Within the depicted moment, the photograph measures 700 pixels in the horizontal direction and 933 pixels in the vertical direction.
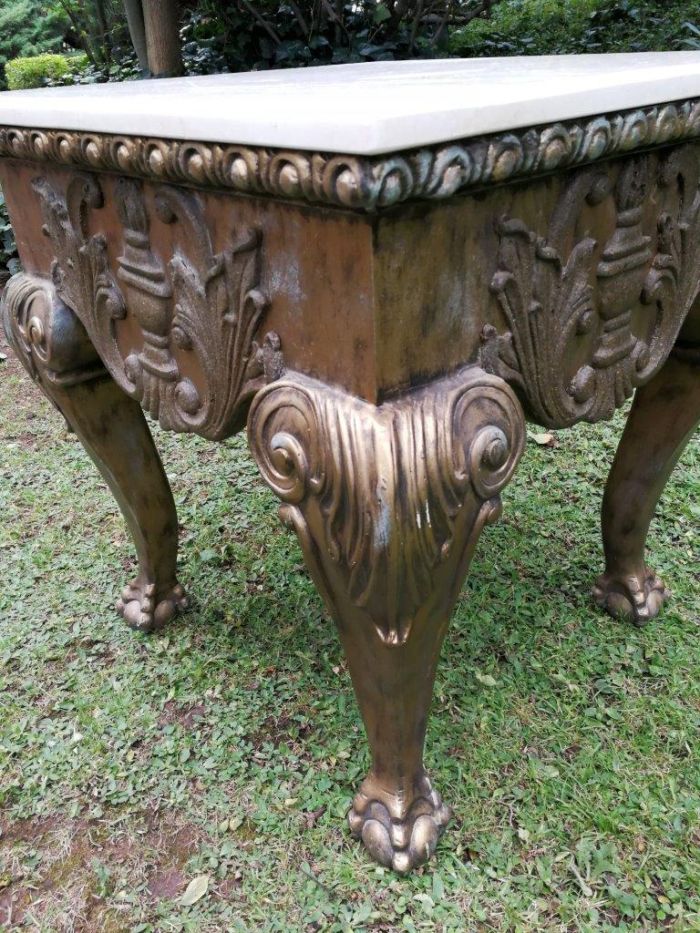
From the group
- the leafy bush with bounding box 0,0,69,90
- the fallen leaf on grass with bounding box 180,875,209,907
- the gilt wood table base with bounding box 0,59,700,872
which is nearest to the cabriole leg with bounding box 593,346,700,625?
the gilt wood table base with bounding box 0,59,700,872

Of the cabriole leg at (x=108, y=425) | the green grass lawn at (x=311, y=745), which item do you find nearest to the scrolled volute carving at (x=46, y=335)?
the cabriole leg at (x=108, y=425)

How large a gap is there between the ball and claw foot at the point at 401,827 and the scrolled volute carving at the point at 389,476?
36 cm

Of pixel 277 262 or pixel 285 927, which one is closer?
pixel 277 262

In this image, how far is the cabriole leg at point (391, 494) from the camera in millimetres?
678

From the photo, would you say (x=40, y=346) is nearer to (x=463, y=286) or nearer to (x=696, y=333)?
(x=463, y=286)

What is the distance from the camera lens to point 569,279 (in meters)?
0.79

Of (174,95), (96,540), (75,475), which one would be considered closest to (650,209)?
(174,95)

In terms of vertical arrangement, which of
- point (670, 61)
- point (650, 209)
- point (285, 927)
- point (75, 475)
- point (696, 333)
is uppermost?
point (670, 61)

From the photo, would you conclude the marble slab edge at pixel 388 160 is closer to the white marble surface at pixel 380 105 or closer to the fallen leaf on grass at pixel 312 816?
the white marble surface at pixel 380 105

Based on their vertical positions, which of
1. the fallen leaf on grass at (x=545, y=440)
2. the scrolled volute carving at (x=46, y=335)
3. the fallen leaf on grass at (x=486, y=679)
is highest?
the scrolled volute carving at (x=46, y=335)

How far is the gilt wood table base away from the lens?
2.09 ft

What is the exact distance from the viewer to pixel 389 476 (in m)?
0.67

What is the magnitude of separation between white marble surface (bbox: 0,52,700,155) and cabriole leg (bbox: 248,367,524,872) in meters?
0.22

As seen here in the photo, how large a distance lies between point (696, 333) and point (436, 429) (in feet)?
2.10
